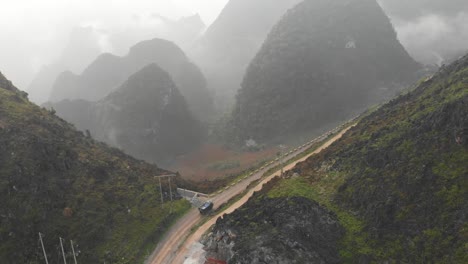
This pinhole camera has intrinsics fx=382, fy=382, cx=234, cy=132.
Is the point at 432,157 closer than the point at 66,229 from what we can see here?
Yes

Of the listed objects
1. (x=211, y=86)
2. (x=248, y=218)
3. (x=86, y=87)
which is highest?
(x=86, y=87)

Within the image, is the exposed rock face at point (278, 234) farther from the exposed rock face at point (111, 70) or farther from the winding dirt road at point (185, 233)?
the exposed rock face at point (111, 70)

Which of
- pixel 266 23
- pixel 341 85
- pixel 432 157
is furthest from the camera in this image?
pixel 266 23

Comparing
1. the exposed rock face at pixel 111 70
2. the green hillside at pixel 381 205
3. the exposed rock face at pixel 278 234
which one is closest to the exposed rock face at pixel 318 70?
the exposed rock face at pixel 111 70

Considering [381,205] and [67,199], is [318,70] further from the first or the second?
[67,199]

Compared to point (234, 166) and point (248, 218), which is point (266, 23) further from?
point (248, 218)

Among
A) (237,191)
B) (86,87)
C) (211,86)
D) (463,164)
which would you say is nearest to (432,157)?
(463,164)
